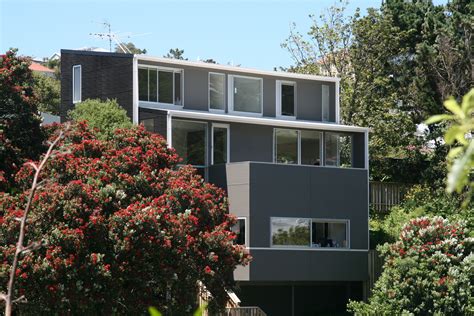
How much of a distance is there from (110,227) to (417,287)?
10.5m

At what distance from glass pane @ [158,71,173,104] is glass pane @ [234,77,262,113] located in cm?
301

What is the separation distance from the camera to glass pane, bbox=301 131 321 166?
41.2m

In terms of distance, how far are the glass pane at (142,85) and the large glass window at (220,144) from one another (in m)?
2.95

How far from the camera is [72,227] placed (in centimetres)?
2914

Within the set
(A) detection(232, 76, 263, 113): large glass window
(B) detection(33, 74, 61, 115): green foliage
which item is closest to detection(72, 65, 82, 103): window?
(A) detection(232, 76, 263, 113): large glass window

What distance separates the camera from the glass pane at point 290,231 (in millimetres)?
37125

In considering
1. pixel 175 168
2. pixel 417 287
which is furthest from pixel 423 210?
pixel 175 168

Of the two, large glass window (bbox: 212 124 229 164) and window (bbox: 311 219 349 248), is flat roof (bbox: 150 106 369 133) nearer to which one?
large glass window (bbox: 212 124 229 164)

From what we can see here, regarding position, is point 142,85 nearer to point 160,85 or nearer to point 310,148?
point 160,85

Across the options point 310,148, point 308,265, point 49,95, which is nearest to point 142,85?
point 310,148

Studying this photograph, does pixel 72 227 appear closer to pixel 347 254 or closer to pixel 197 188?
pixel 197 188

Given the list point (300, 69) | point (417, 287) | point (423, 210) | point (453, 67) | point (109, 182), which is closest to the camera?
point (109, 182)

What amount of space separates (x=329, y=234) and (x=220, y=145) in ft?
16.9

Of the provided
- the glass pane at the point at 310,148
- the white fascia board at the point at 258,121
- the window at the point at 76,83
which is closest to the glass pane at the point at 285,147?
the glass pane at the point at 310,148
